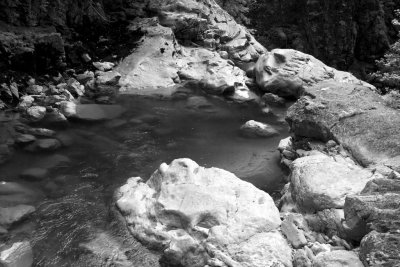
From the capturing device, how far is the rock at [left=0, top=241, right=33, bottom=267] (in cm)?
688

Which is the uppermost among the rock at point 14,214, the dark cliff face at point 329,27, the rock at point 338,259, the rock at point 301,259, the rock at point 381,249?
the rock at point 381,249

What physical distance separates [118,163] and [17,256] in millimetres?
3996

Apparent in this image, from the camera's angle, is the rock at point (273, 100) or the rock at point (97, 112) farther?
the rock at point (273, 100)

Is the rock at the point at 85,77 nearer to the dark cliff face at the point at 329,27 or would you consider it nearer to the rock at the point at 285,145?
the rock at the point at 285,145

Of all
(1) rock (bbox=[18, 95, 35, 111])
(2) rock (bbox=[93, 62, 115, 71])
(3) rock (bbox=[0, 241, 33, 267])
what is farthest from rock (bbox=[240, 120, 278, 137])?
(3) rock (bbox=[0, 241, 33, 267])

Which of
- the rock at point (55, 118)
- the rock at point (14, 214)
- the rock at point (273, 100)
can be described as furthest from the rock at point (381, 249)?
the rock at point (273, 100)

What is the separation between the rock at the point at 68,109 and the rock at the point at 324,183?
794cm

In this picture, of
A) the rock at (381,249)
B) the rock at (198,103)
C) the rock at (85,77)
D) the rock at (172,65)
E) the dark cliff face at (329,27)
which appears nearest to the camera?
the rock at (381,249)

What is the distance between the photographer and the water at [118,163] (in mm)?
7484

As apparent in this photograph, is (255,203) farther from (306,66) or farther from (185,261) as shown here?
(306,66)

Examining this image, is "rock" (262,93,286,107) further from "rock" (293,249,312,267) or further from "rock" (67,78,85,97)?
"rock" (293,249,312,267)

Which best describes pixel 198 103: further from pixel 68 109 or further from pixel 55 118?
pixel 55 118

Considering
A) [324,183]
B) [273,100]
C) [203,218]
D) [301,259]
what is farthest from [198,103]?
[301,259]

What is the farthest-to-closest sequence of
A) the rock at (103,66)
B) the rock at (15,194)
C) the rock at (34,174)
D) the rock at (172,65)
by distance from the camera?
1. the rock at (103,66)
2. the rock at (172,65)
3. the rock at (34,174)
4. the rock at (15,194)
